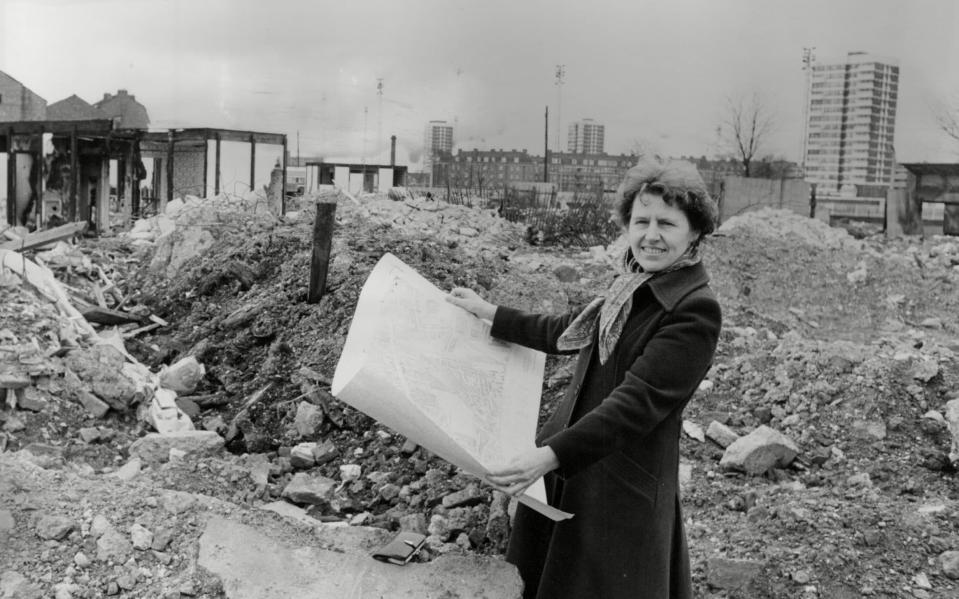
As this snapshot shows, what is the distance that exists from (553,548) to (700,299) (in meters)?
0.70

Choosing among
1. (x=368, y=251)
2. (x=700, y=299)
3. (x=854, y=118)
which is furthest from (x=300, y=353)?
(x=854, y=118)

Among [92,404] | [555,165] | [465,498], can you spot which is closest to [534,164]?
[555,165]

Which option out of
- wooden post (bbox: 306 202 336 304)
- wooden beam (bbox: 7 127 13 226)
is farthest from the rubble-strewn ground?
wooden beam (bbox: 7 127 13 226)

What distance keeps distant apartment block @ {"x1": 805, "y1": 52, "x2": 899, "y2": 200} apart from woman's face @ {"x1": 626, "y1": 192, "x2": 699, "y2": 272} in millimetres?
39312

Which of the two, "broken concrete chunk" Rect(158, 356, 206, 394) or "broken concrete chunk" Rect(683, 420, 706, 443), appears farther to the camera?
"broken concrete chunk" Rect(158, 356, 206, 394)

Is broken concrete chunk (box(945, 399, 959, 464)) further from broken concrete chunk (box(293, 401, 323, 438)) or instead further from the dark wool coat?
broken concrete chunk (box(293, 401, 323, 438))

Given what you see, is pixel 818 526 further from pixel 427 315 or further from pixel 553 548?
pixel 427 315

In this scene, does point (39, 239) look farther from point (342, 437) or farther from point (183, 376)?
point (342, 437)

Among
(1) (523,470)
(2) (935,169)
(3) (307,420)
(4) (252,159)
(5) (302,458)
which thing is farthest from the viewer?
(4) (252,159)

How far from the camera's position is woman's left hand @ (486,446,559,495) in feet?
6.28

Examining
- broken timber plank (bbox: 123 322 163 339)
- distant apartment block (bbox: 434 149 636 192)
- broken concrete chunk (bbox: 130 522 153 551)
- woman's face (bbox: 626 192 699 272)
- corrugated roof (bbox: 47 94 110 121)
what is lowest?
broken timber plank (bbox: 123 322 163 339)

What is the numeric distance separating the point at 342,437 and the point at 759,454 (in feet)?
7.46

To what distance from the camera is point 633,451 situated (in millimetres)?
2088

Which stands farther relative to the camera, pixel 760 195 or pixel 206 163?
pixel 760 195
